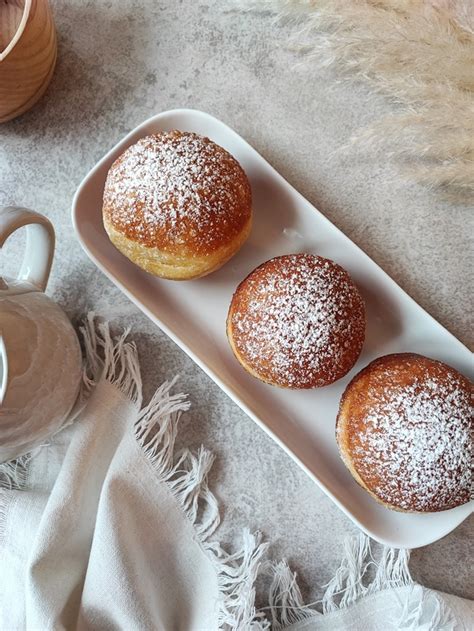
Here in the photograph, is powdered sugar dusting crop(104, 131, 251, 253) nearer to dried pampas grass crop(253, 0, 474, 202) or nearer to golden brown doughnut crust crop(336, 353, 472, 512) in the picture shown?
dried pampas grass crop(253, 0, 474, 202)

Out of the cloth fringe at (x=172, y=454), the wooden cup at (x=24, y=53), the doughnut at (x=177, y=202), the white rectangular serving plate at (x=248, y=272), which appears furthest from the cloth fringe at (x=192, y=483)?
the wooden cup at (x=24, y=53)

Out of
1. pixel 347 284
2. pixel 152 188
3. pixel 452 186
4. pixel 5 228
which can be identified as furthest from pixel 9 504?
pixel 452 186

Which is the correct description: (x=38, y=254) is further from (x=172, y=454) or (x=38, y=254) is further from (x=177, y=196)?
(x=172, y=454)

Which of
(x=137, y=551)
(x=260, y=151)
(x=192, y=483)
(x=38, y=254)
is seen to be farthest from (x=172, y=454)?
(x=260, y=151)

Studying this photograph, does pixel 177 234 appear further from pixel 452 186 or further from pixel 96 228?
pixel 452 186

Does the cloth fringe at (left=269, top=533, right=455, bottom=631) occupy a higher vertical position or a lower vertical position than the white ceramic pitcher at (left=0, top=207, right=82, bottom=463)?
lower

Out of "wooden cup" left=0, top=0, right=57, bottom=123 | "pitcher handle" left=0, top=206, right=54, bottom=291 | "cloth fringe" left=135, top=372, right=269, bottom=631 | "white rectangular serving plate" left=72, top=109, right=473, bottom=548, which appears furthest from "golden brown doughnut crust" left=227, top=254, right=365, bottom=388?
"wooden cup" left=0, top=0, right=57, bottom=123
